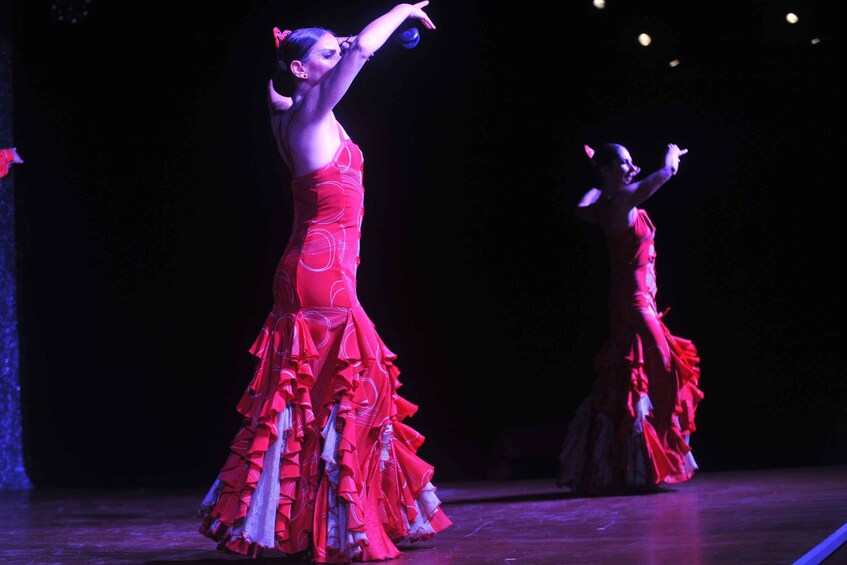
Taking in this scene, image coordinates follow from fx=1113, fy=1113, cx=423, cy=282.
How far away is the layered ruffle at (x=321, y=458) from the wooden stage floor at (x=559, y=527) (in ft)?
0.43

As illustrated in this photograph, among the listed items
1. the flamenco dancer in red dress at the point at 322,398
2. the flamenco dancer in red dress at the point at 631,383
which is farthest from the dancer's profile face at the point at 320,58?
the flamenco dancer in red dress at the point at 631,383

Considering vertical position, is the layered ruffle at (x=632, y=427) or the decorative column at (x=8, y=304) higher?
the decorative column at (x=8, y=304)

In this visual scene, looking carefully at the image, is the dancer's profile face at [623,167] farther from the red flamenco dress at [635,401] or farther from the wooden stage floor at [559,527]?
the wooden stage floor at [559,527]

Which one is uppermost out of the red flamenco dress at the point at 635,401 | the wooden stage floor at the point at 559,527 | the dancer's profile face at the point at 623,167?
the dancer's profile face at the point at 623,167

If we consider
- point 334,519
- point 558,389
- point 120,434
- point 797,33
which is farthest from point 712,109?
point 334,519

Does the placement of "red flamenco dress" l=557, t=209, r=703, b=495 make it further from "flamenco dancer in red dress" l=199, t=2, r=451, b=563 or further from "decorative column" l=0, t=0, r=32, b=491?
"decorative column" l=0, t=0, r=32, b=491

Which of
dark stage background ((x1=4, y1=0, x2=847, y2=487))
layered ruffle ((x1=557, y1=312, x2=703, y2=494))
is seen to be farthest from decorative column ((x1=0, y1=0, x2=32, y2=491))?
layered ruffle ((x1=557, y1=312, x2=703, y2=494))

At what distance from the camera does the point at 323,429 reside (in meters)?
2.63

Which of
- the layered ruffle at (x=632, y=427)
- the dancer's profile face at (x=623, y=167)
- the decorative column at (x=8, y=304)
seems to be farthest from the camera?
the decorative column at (x=8, y=304)

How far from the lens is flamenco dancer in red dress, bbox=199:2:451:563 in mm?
2553

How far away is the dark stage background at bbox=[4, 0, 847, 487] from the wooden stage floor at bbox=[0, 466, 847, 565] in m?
0.87

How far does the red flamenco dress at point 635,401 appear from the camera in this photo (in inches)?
177

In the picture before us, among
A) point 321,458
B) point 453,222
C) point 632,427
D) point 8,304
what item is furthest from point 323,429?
point 8,304

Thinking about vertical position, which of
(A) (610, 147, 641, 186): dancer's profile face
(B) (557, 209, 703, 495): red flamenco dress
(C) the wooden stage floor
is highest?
(A) (610, 147, 641, 186): dancer's profile face
